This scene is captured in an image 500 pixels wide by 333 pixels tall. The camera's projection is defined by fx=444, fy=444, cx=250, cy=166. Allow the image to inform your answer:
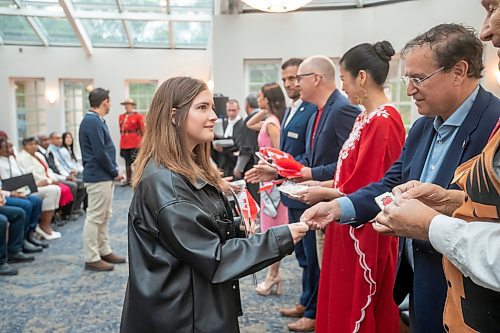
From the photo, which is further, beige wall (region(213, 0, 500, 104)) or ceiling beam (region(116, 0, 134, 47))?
ceiling beam (region(116, 0, 134, 47))

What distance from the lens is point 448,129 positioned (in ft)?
4.79

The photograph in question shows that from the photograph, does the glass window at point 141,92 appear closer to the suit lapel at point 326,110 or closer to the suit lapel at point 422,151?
the suit lapel at point 326,110

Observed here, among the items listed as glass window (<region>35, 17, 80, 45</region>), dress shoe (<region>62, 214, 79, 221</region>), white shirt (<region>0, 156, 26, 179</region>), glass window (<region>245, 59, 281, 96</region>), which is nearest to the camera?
white shirt (<region>0, 156, 26, 179</region>)

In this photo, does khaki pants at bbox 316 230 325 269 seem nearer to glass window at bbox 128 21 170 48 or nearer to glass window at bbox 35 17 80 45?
glass window at bbox 128 21 170 48

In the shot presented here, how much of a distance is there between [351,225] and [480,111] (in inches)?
29.3

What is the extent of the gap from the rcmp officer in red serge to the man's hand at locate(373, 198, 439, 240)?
9005mm

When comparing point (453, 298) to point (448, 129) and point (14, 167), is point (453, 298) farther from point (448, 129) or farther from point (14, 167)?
point (14, 167)

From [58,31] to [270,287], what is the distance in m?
9.08

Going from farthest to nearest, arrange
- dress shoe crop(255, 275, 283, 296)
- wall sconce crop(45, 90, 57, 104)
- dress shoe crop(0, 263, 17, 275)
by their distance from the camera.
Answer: wall sconce crop(45, 90, 57, 104) < dress shoe crop(0, 263, 17, 275) < dress shoe crop(255, 275, 283, 296)

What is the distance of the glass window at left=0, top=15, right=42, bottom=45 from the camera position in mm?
9758

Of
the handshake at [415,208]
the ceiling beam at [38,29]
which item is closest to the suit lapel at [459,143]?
the handshake at [415,208]

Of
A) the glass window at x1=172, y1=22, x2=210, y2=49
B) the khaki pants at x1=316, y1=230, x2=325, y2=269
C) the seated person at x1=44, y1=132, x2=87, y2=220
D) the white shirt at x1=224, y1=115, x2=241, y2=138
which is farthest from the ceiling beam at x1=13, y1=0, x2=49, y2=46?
the khaki pants at x1=316, y1=230, x2=325, y2=269

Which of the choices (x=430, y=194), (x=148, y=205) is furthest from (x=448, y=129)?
(x=148, y=205)

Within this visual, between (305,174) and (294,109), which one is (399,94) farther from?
(305,174)
